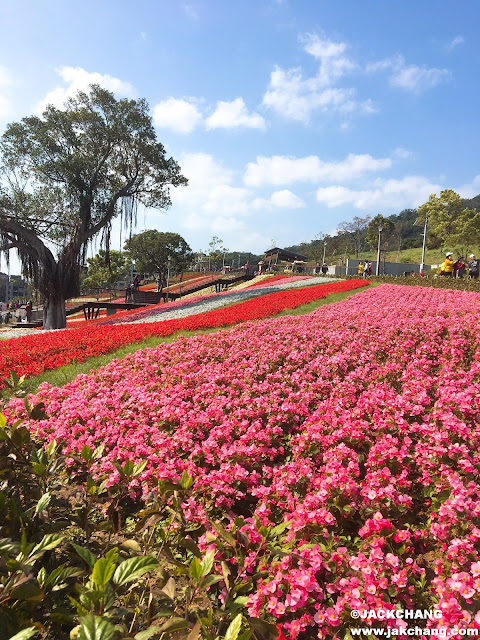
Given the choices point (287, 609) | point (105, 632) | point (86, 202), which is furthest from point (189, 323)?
point (86, 202)

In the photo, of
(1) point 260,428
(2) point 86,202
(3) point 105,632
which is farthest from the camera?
(2) point 86,202

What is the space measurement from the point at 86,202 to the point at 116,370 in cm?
1720

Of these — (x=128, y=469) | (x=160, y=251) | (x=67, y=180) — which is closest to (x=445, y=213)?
(x=160, y=251)

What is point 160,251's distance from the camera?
68688mm

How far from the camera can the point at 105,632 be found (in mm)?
1414

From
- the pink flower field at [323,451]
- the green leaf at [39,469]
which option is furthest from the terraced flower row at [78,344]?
the green leaf at [39,469]

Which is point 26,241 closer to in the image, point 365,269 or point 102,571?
point 102,571

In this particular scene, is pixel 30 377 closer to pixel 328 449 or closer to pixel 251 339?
pixel 251 339

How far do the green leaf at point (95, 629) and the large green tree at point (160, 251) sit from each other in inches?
2704

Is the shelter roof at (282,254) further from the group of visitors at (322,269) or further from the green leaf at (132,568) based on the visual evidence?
the green leaf at (132,568)

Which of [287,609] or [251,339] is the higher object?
[251,339]

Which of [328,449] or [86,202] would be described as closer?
[328,449]

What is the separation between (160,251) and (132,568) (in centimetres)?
6965

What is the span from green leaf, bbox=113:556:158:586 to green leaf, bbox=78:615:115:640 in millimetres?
219
